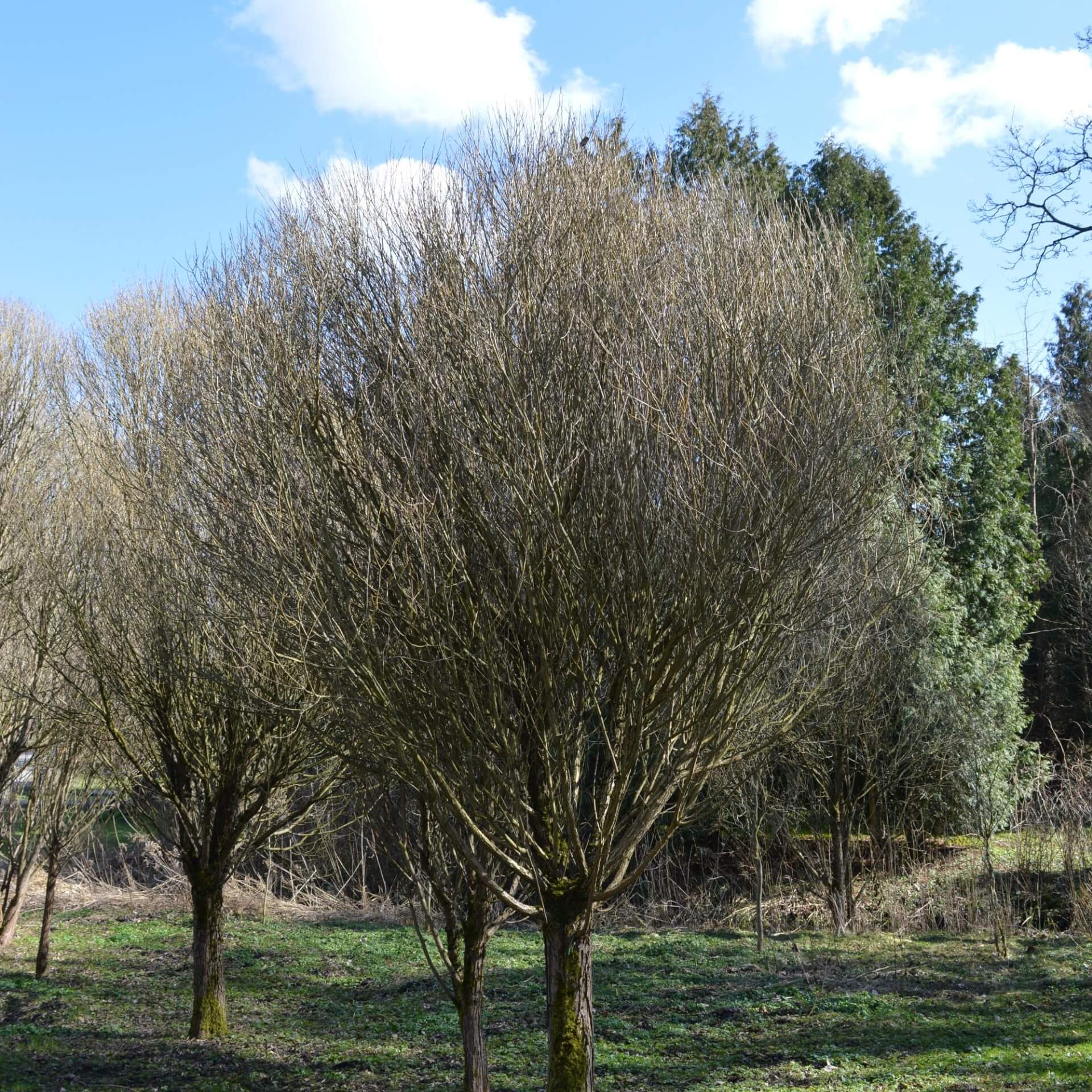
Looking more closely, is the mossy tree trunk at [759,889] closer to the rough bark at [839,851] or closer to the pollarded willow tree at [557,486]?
the rough bark at [839,851]

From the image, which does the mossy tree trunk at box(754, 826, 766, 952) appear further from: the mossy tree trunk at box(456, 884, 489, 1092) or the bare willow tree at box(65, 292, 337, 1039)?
the mossy tree trunk at box(456, 884, 489, 1092)

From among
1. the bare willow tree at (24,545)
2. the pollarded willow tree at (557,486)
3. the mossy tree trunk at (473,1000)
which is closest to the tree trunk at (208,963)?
the mossy tree trunk at (473,1000)

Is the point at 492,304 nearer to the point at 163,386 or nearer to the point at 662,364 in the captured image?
the point at 662,364

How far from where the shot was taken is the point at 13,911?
12.3m

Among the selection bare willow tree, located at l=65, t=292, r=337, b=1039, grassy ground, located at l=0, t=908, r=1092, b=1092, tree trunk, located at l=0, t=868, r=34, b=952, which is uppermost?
bare willow tree, located at l=65, t=292, r=337, b=1039

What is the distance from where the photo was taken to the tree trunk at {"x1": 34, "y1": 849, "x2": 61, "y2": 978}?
10844mm

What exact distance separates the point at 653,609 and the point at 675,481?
64 centimetres

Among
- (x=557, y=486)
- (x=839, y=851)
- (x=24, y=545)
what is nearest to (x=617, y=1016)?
(x=839, y=851)

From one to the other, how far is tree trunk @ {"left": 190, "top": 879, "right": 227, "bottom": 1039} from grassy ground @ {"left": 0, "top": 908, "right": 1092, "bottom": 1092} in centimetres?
21

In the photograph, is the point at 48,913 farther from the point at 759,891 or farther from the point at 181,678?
the point at 759,891

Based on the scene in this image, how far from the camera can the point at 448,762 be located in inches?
204

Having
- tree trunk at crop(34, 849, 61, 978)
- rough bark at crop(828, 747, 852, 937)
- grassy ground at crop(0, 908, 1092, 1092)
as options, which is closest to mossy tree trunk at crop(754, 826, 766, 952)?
grassy ground at crop(0, 908, 1092, 1092)

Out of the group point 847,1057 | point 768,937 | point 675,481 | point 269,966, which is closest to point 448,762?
point 675,481

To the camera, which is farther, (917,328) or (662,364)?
(917,328)
